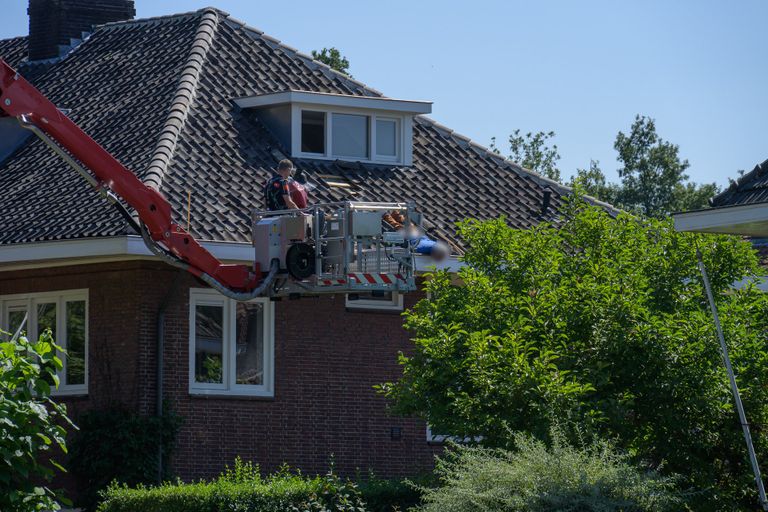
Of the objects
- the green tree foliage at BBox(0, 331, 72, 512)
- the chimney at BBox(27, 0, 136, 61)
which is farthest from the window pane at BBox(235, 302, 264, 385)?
the green tree foliage at BBox(0, 331, 72, 512)

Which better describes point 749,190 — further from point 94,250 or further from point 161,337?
point 94,250

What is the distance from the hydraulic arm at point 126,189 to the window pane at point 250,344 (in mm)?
4634

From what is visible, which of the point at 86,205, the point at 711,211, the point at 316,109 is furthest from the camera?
the point at 316,109

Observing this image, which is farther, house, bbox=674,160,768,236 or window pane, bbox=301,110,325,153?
window pane, bbox=301,110,325,153

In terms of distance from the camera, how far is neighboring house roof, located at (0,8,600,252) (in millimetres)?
24438

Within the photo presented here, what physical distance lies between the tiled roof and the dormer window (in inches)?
447

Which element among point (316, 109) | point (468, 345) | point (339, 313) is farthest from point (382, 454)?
point (468, 345)

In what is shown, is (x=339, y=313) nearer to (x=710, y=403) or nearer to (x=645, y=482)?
(x=710, y=403)

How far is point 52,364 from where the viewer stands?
14062mm

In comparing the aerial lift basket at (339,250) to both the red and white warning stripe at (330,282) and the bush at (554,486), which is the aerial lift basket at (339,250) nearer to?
the red and white warning stripe at (330,282)

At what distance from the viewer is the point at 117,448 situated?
2273 cm

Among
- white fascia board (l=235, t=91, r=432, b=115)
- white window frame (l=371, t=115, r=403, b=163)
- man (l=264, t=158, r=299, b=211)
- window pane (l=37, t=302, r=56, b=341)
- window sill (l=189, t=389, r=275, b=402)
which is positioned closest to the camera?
man (l=264, t=158, r=299, b=211)

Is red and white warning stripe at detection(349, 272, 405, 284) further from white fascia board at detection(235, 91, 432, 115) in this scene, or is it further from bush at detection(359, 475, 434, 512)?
white fascia board at detection(235, 91, 432, 115)

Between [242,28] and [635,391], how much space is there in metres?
15.1
